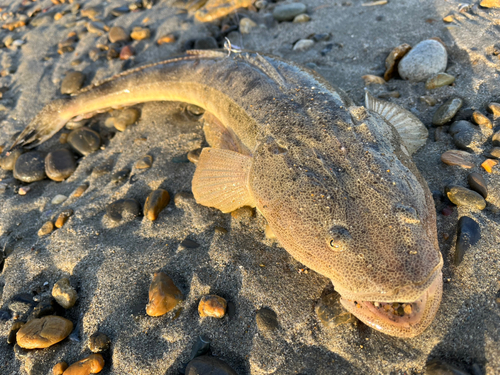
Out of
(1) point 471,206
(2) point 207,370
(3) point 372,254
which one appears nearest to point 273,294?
(2) point 207,370

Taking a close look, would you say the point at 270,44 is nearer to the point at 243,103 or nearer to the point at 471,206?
the point at 243,103

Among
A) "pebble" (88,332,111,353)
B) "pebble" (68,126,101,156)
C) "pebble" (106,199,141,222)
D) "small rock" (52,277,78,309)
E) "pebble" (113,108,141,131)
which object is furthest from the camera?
"pebble" (113,108,141,131)

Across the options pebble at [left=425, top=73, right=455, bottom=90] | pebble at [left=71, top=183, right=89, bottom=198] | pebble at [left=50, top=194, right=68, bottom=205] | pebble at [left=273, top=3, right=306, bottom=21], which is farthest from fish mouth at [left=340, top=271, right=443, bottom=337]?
pebble at [left=273, top=3, right=306, bottom=21]

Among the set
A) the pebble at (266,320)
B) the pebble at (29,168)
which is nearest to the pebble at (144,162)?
the pebble at (29,168)

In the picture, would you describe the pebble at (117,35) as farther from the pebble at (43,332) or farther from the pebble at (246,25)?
the pebble at (43,332)

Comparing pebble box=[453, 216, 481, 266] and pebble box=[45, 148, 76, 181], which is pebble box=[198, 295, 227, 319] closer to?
pebble box=[453, 216, 481, 266]

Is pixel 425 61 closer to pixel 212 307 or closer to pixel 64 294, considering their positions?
pixel 212 307
